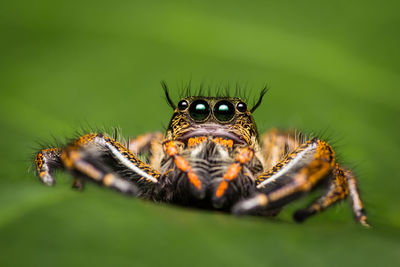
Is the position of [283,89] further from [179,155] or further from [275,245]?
[275,245]

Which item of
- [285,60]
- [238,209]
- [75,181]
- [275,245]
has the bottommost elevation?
[275,245]

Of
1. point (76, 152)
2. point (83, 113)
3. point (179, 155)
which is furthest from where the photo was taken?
point (83, 113)

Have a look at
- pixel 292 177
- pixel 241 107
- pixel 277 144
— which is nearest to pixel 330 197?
pixel 292 177

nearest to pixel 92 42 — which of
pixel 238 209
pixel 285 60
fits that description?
pixel 285 60

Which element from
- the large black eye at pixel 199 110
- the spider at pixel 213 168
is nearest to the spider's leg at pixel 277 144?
the spider at pixel 213 168

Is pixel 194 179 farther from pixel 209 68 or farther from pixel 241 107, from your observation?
pixel 209 68

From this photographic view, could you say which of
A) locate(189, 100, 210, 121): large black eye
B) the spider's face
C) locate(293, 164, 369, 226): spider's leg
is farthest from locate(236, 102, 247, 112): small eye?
locate(293, 164, 369, 226): spider's leg

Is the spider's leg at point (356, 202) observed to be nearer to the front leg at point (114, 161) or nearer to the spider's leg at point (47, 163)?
the front leg at point (114, 161)
